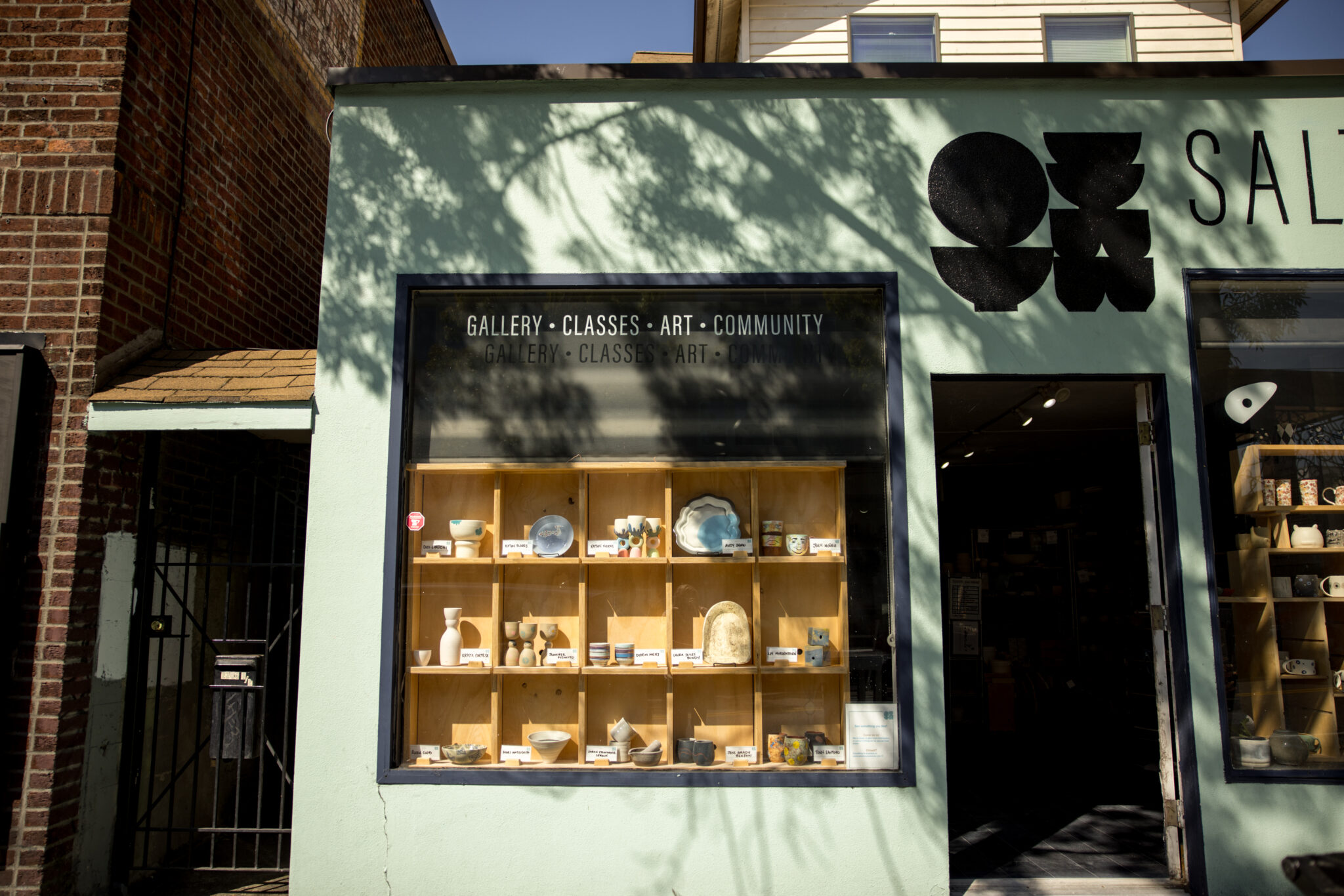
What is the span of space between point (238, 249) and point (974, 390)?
5.79 metres

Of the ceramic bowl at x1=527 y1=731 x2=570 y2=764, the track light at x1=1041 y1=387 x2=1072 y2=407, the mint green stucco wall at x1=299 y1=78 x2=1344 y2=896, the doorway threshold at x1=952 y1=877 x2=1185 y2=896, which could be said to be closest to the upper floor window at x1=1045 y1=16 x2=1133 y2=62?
the mint green stucco wall at x1=299 y1=78 x2=1344 y2=896

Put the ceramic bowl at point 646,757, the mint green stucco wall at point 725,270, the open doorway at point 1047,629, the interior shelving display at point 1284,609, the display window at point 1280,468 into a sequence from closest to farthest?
the mint green stucco wall at point 725,270 → the ceramic bowl at point 646,757 → the interior shelving display at point 1284,609 → the display window at point 1280,468 → the open doorway at point 1047,629

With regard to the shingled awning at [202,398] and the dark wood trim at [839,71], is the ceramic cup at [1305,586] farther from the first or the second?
the shingled awning at [202,398]

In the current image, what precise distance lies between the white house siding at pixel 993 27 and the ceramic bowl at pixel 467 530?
6131mm

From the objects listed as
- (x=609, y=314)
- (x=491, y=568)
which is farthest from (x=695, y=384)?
(x=491, y=568)

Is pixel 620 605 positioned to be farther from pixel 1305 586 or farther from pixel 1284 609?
pixel 1305 586

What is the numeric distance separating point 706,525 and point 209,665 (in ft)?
12.2

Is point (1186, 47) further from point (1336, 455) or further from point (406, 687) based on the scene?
point (406, 687)

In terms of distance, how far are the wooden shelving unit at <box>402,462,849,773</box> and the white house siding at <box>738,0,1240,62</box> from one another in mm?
5582

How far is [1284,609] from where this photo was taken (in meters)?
4.95

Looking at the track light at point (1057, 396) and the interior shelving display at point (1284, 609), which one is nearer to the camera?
the interior shelving display at point (1284, 609)

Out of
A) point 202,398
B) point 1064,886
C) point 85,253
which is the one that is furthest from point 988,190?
point 85,253

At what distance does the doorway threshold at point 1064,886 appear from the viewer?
452 cm

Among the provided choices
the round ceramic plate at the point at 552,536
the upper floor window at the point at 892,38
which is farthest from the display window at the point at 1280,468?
the upper floor window at the point at 892,38
